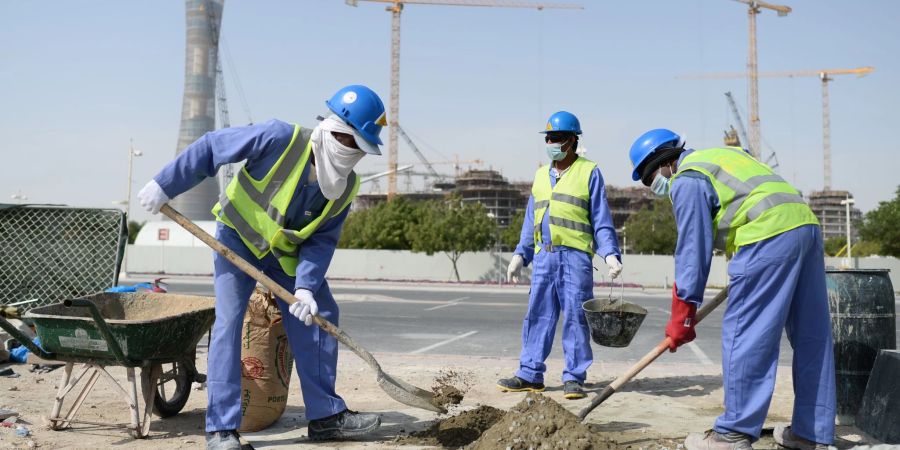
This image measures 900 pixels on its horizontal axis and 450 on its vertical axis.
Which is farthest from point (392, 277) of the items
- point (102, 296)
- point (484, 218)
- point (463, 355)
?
point (102, 296)

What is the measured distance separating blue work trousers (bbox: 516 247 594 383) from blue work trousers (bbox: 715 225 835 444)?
2.09 meters

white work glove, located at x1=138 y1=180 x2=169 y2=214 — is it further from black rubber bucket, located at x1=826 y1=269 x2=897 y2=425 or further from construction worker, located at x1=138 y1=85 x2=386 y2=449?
black rubber bucket, located at x1=826 y1=269 x2=897 y2=425

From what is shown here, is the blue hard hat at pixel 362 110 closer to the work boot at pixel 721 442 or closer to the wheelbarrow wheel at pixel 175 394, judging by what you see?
the wheelbarrow wheel at pixel 175 394

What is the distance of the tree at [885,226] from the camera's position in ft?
136

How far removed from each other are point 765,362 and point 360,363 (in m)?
4.58

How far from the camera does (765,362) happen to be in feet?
12.4

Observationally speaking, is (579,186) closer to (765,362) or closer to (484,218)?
(765,362)

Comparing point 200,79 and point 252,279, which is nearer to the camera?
point 252,279

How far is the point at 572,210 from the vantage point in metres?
6.02

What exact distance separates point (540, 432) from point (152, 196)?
237 cm

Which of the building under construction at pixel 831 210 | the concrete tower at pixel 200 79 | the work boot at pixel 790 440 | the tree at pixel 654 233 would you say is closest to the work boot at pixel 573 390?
the work boot at pixel 790 440

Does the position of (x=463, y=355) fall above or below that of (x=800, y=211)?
below

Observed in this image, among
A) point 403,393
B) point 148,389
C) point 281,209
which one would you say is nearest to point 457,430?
point 403,393

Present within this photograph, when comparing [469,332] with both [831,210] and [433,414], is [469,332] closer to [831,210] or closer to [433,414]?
[433,414]
